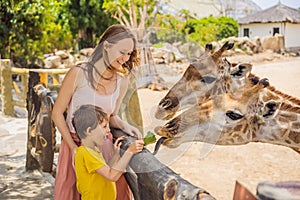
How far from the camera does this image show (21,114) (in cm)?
691

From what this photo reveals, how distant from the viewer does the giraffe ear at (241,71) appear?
2.98m

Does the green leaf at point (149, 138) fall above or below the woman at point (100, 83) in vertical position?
below

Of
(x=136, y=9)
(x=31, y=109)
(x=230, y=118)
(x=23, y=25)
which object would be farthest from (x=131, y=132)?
(x=136, y=9)

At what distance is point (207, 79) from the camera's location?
9.77 feet

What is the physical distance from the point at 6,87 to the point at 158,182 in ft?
17.7

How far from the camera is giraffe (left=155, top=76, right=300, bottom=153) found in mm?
2467

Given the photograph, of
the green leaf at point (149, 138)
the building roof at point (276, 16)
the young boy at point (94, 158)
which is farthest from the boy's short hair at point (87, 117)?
the building roof at point (276, 16)

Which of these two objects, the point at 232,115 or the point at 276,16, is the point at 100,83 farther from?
the point at 276,16

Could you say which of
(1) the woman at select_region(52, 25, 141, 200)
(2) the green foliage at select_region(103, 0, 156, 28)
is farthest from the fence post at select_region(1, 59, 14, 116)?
(1) the woman at select_region(52, 25, 141, 200)

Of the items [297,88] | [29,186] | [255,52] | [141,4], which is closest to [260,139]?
[29,186]

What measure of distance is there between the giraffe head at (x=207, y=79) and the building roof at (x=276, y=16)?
19504 mm

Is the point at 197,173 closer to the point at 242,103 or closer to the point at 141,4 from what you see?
the point at 242,103

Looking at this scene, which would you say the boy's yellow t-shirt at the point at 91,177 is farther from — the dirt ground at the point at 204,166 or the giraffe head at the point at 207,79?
the dirt ground at the point at 204,166

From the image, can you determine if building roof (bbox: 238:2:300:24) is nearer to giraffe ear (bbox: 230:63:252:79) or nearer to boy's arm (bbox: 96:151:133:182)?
giraffe ear (bbox: 230:63:252:79)
